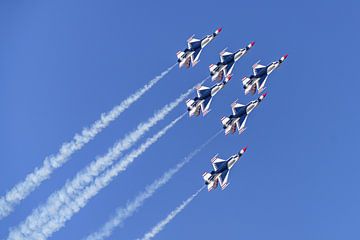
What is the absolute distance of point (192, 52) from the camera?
136500 millimetres

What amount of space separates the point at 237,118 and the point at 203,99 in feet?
24.5

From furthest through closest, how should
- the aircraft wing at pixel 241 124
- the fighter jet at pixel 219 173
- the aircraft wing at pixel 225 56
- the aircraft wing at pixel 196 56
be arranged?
1. the aircraft wing at pixel 225 56
2. the aircraft wing at pixel 196 56
3. the aircraft wing at pixel 241 124
4. the fighter jet at pixel 219 173

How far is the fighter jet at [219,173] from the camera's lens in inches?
5162

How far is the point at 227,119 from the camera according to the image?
444ft

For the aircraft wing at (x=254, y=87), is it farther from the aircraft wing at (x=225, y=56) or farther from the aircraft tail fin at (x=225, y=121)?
the aircraft tail fin at (x=225, y=121)

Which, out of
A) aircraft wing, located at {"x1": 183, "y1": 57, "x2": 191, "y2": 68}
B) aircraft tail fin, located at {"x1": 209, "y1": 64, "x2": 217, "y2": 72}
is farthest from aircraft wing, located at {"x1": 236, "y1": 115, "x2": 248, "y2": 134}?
aircraft wing, located at {"x1": 183, "y1": 57, "x2": 191, "y2": 68}

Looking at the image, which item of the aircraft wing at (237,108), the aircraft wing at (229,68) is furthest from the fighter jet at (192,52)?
the aircraft wing at (237,108)

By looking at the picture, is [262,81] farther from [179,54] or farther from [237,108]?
[179,54]

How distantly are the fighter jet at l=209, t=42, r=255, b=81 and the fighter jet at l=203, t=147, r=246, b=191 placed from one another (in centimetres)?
1510

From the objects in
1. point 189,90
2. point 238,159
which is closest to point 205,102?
point 189,90

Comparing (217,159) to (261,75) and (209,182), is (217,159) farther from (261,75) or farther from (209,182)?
(261,75)

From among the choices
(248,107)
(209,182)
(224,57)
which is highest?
(224,57)

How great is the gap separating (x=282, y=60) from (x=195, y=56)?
1725cm

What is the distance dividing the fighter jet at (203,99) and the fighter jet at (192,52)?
511cm
